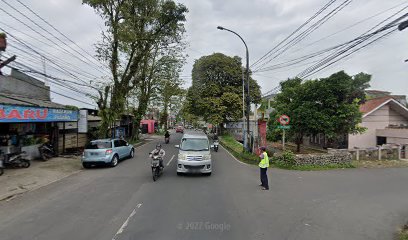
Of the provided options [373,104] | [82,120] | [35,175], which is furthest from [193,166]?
[373,104]

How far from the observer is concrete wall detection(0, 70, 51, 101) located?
15.6 metres

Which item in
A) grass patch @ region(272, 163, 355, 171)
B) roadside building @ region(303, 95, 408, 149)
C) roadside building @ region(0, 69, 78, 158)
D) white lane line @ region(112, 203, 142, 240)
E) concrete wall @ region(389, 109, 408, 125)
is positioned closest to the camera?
white lane line @ region(112, 203, 142, 240)

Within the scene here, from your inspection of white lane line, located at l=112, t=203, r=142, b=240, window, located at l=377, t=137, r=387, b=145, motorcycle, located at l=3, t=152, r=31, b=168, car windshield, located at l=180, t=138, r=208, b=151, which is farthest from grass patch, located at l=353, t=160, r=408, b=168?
motorcycle, located at l=3, t=152, r=31, b=168

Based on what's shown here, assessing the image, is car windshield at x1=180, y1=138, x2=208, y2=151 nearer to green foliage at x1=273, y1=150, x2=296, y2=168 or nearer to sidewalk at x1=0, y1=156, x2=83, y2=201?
Result: green foliage at x1=273, y1=150, x2=296, y2=168

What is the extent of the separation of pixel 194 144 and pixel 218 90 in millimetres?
23618

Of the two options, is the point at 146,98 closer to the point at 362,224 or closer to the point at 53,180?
the point at 53,180

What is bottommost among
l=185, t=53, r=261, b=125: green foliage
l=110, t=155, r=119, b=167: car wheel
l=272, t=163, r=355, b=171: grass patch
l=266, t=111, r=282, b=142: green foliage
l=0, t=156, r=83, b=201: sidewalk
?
l=0, t=156, r=83, b=201: sidewalk

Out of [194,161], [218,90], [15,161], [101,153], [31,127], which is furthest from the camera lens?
[218,90]

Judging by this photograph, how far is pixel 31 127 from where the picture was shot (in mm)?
16094

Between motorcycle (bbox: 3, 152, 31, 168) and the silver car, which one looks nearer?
the silver car

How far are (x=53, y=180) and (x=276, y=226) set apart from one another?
985 centimetres

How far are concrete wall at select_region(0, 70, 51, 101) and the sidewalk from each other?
16.7ft

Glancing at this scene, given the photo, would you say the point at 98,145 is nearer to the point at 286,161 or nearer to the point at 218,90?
the point at 286,161

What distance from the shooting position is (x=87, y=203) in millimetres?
7535
